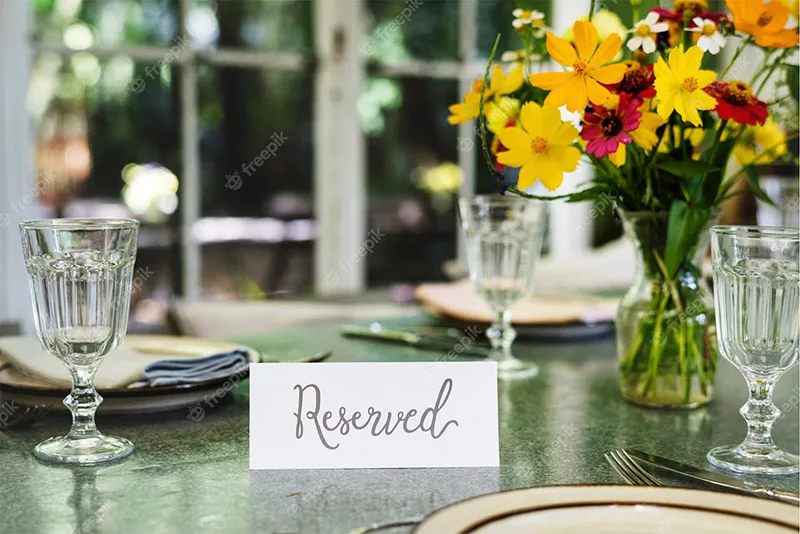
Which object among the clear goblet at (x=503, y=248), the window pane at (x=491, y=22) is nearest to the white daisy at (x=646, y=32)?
the clear goblet at (x=503, y=248)

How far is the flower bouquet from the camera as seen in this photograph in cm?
87

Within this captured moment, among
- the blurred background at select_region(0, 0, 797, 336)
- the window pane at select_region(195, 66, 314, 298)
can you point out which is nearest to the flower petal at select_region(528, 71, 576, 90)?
the blurred background at select_region(0, 0, 797, 336)

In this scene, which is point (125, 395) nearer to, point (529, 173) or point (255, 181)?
point (529, 173)

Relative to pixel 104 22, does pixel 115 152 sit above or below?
below

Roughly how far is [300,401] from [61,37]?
242cm

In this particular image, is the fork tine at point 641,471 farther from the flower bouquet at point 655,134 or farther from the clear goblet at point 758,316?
the flower bouquet at point 655,134

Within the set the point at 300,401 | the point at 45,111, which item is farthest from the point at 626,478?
the point at 45,111

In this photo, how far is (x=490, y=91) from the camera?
1.05 meters

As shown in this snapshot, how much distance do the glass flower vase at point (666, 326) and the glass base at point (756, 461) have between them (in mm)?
184

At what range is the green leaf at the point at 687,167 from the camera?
37.1 inches

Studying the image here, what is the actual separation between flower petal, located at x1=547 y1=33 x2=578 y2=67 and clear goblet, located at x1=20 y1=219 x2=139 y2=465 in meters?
0.40

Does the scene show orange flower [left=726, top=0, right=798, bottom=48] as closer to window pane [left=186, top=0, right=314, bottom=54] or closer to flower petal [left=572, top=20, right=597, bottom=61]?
flower petal [left=572, top=20, right=597, bottom=61]

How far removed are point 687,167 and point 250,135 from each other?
252 cm

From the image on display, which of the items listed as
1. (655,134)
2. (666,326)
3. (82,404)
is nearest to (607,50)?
(655,134)
